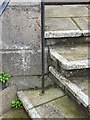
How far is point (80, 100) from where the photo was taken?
95.4 inches

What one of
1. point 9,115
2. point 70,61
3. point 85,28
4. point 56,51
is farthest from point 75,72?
point 9,115

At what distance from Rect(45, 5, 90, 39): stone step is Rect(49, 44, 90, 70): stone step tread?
13 cm

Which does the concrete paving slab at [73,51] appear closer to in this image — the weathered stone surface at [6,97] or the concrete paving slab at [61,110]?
the concrete paving slab at [61,110]

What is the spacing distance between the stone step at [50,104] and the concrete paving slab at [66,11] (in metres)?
0.91

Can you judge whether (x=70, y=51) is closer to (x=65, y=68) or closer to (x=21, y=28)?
(x=65, y=68)

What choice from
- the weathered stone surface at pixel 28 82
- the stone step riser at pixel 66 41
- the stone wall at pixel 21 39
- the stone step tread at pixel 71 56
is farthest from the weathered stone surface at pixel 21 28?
the weathered stone surface at pixel 28 82

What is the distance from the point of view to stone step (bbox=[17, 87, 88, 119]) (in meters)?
2.61

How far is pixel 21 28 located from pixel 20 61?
34 centimetres

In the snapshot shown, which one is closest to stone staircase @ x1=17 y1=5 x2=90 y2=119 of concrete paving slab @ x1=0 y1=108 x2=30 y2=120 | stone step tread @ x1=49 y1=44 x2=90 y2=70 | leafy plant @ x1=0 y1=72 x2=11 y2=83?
stone step tread @ x1=49 y1=44 x2=90 y2=70

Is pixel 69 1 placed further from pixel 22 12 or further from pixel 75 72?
pixel 75 72

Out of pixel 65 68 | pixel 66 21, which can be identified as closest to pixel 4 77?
pixel 65 68

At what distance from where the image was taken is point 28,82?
3094 mm

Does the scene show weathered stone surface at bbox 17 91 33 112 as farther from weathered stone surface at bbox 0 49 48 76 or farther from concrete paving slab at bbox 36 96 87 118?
weathered stone surface at bbox 0 49 48 76

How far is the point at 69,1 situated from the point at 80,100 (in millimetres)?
1673
